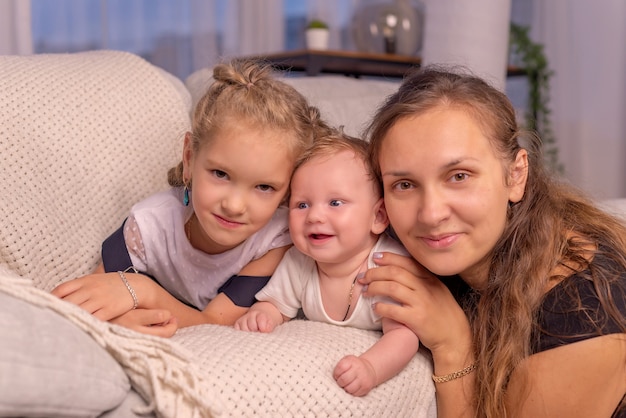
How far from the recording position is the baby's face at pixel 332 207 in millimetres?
1400

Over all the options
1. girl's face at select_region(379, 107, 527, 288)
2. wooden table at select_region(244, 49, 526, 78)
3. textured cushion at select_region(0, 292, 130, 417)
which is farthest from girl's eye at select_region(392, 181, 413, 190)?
wooden table at select_region(244, 49, 526, 78)

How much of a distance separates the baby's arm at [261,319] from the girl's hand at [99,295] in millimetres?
212

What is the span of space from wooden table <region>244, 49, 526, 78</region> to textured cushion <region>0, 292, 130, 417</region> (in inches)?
95.1

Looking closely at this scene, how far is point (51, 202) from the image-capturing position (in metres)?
1.54

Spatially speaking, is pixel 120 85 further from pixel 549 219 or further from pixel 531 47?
pixel 531 47

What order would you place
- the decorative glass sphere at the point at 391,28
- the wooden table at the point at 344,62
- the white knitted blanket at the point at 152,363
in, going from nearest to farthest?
the white knitted blanket at the point at 152,363 < the wooden table at the point at 344,62 < the decorative glass sphere at the point at 391,28

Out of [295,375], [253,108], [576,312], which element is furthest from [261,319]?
[576,312]

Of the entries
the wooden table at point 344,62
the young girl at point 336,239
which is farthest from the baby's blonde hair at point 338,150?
the wooden table at point 344,62

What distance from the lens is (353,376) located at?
1.21 m

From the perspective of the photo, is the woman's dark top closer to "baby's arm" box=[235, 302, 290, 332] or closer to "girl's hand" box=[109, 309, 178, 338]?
"baby's arm" box=[235, 302, 290, 332]

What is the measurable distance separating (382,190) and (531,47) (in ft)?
9.10

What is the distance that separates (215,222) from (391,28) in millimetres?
2507

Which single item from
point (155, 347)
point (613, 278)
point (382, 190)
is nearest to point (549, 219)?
point (613, 278)

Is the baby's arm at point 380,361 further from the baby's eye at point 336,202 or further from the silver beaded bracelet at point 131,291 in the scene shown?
the silver beaded bracelet at point 131,291
